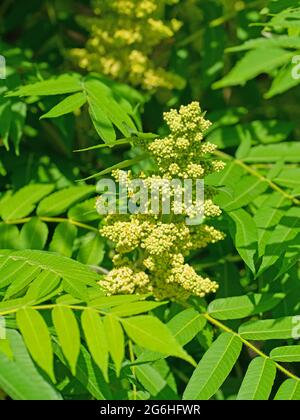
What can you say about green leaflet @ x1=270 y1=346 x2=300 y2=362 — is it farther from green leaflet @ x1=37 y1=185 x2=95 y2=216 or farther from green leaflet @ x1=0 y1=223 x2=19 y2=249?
green leaflet @ x1=0 y1=223 x2=19 y2=249

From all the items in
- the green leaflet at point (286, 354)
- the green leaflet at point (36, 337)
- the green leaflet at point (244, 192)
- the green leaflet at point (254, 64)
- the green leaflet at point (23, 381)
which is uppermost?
the green leaflet at point (254, 64)

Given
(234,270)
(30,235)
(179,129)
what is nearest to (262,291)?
(234,270)

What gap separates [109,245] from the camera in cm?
346

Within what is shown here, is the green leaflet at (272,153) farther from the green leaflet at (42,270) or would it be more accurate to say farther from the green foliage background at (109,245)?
the green leaflet at (42,270)

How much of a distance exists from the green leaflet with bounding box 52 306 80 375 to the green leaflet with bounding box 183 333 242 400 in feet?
1.65

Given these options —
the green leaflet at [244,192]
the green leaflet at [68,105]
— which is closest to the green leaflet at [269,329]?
the green leaflet at [244,192]

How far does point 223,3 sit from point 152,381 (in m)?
2.52

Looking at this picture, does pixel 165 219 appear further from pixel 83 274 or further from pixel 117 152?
pixel 117 152

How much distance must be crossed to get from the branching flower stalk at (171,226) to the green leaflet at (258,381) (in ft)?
1.08

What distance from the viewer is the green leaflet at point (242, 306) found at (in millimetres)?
2842

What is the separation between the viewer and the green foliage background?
231cm

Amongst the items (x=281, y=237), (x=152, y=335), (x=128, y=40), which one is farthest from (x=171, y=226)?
(x=128, y=40)

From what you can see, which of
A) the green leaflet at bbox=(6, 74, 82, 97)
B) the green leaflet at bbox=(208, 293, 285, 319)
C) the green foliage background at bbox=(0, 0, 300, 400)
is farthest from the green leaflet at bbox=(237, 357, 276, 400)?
the green leaflet at bbox=(6, 74, 82, 97)

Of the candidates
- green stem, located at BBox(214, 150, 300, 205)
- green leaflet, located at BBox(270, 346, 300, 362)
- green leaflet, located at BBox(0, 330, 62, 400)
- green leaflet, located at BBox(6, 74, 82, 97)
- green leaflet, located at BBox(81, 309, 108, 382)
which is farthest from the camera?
green stem, located at BBox(214, 150, 300, 205)
